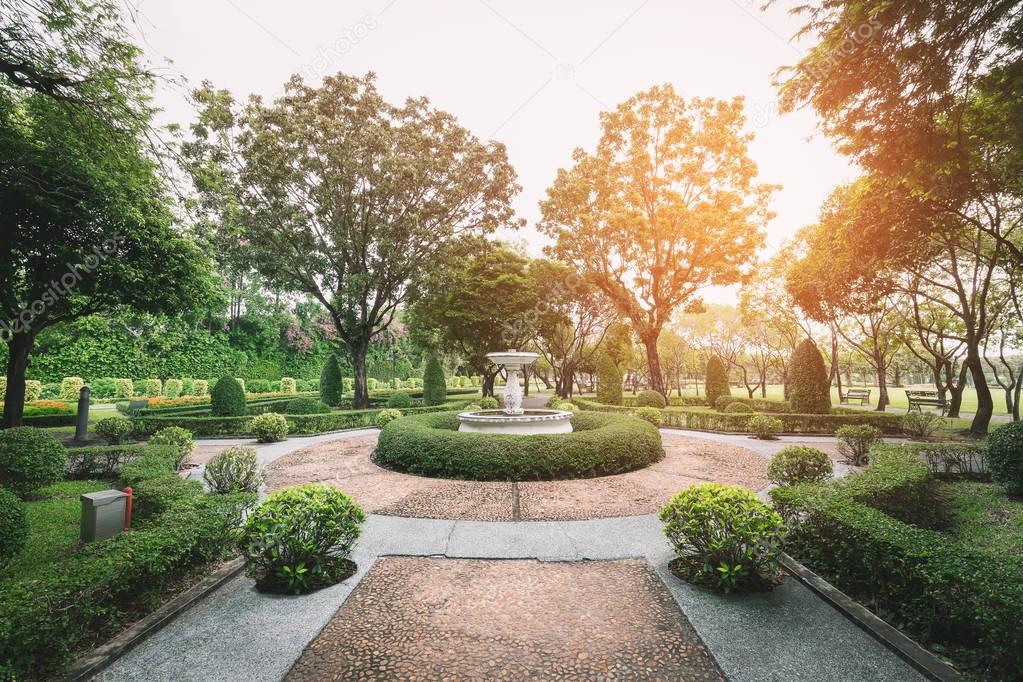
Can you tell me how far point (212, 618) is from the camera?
3.57 m

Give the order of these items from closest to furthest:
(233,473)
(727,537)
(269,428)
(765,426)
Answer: (727,537), (233,473), (269,428), (765,426)

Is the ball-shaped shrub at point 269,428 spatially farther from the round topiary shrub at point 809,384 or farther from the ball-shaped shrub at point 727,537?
the round topiary shrub at point 809,384

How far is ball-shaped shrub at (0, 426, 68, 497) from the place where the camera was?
6840 millimetres

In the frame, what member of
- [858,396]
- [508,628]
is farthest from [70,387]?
[858,396]

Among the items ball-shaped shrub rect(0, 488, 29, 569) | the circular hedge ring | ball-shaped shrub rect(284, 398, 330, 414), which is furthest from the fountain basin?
ball-shaped shrub rect(284, 398, 330, 414)

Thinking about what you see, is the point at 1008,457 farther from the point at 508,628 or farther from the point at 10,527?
the point at 10,527

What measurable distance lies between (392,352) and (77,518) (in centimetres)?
3144

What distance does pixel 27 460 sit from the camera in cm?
693

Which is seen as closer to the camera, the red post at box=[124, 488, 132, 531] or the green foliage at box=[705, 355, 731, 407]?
the red post at box=[124, 488, 132, 531]

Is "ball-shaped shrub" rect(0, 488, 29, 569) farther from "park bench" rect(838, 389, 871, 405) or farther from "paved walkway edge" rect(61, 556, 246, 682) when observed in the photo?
"park bench" rect(838, 389, 871, 405)

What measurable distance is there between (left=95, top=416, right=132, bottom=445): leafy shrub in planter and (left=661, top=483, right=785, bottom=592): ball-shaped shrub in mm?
14717

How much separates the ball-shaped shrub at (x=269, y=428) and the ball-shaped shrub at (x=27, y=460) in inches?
223

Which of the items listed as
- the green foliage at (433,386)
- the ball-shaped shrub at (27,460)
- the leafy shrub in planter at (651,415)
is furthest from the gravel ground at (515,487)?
the green foliage at (433,386)

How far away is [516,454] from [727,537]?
14.8ft
